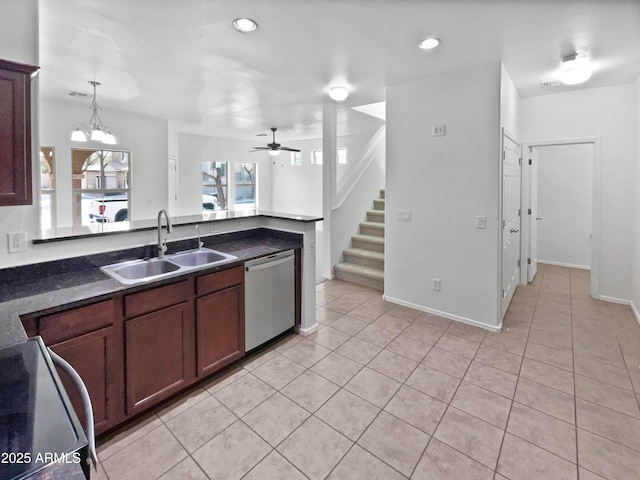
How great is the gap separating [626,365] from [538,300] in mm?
1574

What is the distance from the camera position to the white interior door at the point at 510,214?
3.41m

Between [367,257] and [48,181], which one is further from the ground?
[48,181]

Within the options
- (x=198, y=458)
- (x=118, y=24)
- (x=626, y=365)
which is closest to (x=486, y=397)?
(x=626, y=365)

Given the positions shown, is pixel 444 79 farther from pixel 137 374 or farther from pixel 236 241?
pixel 137 374

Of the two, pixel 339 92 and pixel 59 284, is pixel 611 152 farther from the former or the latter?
pixel 59 284

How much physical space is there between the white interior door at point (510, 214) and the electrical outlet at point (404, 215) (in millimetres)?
964

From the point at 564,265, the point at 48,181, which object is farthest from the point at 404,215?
the point at 48,181

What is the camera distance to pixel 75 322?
1703mm

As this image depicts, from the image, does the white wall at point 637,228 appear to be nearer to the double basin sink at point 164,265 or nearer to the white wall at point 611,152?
the white wall at point 611,152

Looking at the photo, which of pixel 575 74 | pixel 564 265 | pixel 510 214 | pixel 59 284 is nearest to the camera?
pixel 59 284

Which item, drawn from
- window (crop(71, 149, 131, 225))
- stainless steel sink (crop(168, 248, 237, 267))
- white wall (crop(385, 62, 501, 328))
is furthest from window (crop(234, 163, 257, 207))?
stainless steel sink (crop(168, 248, 237, 267))

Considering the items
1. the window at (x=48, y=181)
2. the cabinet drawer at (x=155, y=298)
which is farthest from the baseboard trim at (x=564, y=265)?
the window at (x=48, y=181)

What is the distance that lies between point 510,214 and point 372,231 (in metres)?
2.14

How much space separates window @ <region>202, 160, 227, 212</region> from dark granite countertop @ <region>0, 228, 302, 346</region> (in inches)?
256
